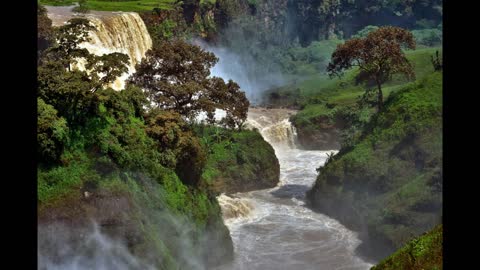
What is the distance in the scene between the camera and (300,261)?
19703 millimetres

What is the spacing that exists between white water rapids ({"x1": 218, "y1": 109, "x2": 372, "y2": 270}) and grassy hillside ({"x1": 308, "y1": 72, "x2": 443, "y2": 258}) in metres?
0.81

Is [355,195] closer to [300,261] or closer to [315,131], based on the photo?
[300,261]

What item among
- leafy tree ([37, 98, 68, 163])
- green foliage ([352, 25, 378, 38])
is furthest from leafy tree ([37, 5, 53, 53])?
green foliage ([352, 25, 378, 38])

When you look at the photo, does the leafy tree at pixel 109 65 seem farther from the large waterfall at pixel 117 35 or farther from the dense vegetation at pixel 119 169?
the large waterfall at pixel 117 35

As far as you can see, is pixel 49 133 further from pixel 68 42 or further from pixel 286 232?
pixel 286 232

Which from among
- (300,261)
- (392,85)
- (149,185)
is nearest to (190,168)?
(149,185)

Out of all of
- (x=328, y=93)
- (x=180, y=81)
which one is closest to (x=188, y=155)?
(x=180, y=81)

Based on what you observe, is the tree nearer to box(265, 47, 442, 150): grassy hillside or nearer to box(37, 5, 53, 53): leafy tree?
box(265, 47, 442, 150): grassy hillside

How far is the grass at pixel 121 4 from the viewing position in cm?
4491

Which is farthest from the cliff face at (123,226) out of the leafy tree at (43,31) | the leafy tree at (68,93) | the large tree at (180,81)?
the leafy tree at (43,31)

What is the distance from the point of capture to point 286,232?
74.2 ft

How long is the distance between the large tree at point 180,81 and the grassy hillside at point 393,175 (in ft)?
16.8

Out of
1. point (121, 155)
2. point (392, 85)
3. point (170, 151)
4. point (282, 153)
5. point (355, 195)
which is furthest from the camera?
point (392, 85)
